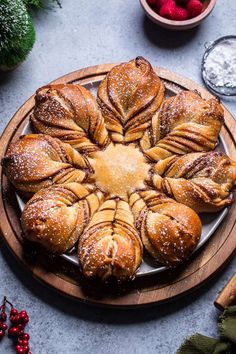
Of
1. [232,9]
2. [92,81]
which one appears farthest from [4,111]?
[232,9]

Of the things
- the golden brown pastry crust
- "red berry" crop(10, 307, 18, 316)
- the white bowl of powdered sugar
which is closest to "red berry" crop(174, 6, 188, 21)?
the white bowl of powdered sugar

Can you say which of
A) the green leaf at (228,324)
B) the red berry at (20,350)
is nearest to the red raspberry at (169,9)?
the green leaf at (228,324)

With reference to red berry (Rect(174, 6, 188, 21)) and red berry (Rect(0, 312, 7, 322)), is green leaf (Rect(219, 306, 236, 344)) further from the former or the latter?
red berry (Rect(174, 6, 188, 21))

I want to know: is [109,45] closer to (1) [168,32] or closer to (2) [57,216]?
(1) [168,32]

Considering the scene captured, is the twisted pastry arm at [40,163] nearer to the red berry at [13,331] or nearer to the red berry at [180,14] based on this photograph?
the red berry at [13,331]

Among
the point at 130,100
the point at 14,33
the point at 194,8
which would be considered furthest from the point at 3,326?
the point at 194,8

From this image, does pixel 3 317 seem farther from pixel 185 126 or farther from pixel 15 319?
pixel 185 126
